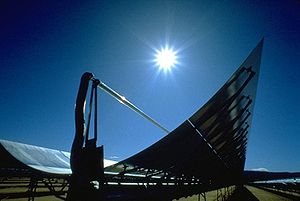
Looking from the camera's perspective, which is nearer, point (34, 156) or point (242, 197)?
point (34, 156)

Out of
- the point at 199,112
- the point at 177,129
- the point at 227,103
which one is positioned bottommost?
the point at 177,129

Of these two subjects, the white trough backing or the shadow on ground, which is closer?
the white trough backing

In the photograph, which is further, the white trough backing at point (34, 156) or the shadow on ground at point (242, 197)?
the shadow on ground at point (242, 197)

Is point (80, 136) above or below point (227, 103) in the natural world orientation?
below

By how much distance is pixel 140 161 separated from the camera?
14.2ft

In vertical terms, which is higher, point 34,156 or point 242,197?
point 34,156

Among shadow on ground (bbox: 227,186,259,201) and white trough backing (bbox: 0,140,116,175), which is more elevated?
white trough backing (bbox: 0,140,116,175)

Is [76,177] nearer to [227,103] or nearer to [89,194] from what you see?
[89,194]

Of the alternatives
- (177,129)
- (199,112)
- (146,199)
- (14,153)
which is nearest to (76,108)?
(177,129)

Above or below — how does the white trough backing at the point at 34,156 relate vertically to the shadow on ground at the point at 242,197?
above

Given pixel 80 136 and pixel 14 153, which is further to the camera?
pixel 14 153

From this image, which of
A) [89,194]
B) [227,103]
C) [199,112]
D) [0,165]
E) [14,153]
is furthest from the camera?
[0,165]

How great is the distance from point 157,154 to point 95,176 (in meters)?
1.60

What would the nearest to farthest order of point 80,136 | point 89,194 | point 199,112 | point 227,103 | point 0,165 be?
point 89,194
point 80,136
point 199,112
point 227,103
point 0,165
